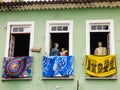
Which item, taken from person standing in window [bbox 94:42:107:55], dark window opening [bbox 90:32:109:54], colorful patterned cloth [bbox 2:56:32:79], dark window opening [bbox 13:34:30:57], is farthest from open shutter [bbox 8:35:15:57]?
person standing in window [bbox 94:42:107:55]

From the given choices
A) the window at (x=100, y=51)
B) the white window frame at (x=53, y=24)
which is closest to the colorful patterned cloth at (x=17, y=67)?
the white window frame at (x=53, y=24)

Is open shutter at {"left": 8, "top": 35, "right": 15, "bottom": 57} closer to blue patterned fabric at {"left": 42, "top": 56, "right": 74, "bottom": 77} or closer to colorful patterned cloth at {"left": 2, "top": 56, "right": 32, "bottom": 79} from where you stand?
colorful patterned cloth at {"left": 2, "top": 56, "right": 32, "bottom": 79}

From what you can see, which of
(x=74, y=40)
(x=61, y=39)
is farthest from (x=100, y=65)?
(x=61, y=39)

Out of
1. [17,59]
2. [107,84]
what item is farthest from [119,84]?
[17,59]

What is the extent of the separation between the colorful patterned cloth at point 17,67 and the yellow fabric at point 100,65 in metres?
3.02

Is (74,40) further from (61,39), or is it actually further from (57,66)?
(57,66)

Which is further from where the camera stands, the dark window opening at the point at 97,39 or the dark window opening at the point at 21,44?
the dark window opening at the point at 21,44

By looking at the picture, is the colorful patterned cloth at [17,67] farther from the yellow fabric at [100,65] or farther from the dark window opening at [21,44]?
the yellow fabric at [100,65]

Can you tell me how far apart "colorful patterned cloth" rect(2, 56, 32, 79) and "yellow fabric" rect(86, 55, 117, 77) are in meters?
3.02

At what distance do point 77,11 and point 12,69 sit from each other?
4556 mm

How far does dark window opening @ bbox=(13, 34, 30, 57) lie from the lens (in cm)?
2070

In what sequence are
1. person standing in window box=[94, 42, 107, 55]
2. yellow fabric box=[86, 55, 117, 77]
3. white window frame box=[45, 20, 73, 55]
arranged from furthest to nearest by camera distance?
white window frame box=[45, 20, 73, 55] < person standing in window box=[94, 42, 107, 55] < yellow fabric box=[86, 55, 117, 77]

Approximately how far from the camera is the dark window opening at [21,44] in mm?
20703

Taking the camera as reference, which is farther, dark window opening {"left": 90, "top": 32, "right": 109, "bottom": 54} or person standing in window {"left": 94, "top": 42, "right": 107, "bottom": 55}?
dark window opening {"left": 90, "top": 32, "right": 109, "bottom": 54}
